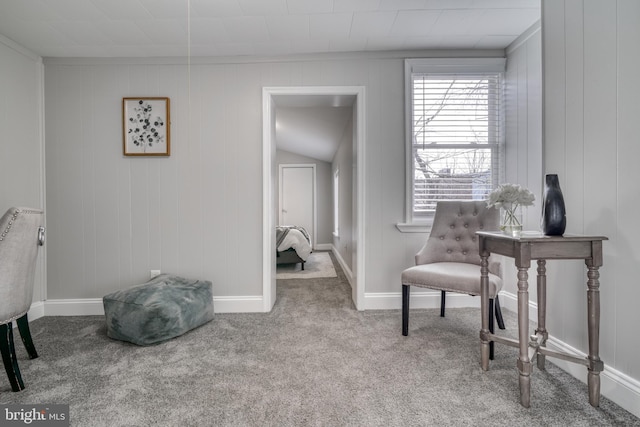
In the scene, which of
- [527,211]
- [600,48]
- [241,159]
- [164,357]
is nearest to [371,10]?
[600,48]

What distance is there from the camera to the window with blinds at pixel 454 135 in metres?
2.68

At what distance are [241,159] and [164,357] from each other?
1638mm

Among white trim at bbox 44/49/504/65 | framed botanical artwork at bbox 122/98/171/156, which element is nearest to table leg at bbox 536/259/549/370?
white trim at bbox 44/49/504/65

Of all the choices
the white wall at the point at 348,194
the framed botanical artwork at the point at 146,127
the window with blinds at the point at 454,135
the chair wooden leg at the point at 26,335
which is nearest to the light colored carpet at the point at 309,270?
the white wall at the point at 348,194

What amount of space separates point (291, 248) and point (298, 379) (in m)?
2.95

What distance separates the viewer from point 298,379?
158cm

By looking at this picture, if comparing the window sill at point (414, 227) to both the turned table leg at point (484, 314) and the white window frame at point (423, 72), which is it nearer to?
the white window frame at point (423, 72)

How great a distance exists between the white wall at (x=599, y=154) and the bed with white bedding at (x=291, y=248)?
10.4 ft

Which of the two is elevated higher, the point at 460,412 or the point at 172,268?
the point at 172,268

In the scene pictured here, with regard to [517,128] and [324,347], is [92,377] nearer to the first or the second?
[324,347]

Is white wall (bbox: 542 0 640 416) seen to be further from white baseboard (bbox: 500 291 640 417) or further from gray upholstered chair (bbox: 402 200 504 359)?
gray upholstered chair (bbox: 402 200 504 359)

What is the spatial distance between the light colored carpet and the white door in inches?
71.9

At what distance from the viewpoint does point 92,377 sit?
1627 mm

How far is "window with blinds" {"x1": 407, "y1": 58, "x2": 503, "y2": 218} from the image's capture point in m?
2.68
